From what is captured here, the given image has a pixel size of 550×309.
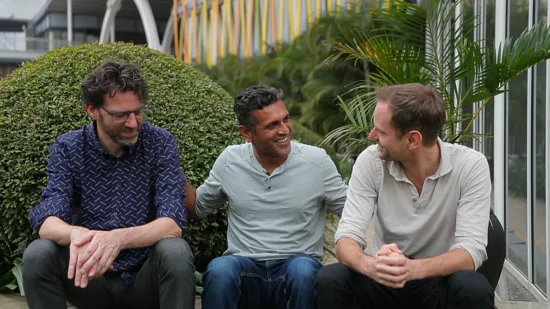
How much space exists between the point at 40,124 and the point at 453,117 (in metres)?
2.64

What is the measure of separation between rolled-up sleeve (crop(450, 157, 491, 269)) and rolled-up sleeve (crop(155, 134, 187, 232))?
122 cm

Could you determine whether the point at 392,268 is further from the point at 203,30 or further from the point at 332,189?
the point at 203,30

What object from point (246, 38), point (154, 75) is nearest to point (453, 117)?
point (154, 75)

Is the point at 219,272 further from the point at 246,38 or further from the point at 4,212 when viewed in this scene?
the point at 246,38

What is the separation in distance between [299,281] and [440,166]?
77 cm

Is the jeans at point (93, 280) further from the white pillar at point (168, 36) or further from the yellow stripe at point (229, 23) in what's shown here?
the white pillar at point (168, 36)

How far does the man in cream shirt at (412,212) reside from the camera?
3.23 m

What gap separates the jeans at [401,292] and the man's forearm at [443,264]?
0.12 feet

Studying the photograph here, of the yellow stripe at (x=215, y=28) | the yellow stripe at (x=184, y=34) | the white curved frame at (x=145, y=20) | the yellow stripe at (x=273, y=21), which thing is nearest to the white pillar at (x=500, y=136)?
the yellow stripe at (x=273, y=21)

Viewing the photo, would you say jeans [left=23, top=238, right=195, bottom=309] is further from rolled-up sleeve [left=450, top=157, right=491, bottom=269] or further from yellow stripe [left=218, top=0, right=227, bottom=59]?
yellow stripe [left=218, top=0, right=227, bottom=59]

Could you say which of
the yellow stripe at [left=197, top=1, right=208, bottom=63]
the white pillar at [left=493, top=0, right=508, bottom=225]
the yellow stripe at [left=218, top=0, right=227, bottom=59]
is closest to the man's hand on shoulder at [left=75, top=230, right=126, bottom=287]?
the white pillar at [left=493, top=0, right=508, bottom=225]

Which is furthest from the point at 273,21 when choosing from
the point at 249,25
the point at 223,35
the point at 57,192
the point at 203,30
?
the point at 57,192

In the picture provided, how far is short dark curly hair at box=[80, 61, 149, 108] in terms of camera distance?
3543 millimetres

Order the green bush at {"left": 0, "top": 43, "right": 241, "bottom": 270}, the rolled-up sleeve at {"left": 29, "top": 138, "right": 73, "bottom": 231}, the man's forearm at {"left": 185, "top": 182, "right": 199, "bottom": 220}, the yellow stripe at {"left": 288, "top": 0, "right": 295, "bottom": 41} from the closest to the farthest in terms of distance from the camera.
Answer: the rolled-up sleeve at {"left": 29, "top": 138, "right": 73, "bottom": 231} < the man's forearm at {"left": 185, "top": 182, "right": 199, "bottom": 220} < the green bush at {"left": 0, "top": 43, "right": 241, "bottom": 270} < the yellow stripe at {"left": 288, "top": 0, "right": 295, "bottom": 41}
